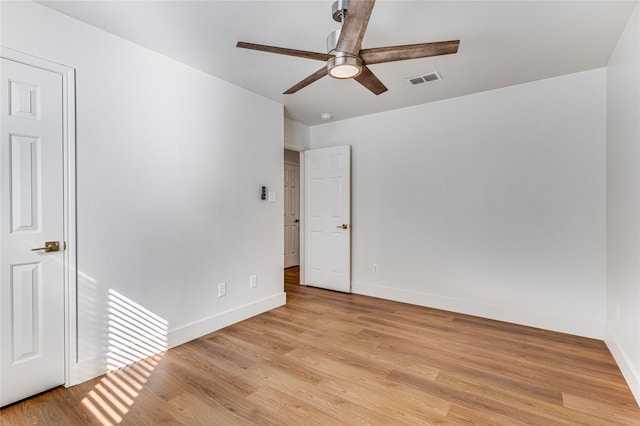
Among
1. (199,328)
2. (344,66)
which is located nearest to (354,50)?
(344,66)

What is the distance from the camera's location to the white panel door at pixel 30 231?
1928mm

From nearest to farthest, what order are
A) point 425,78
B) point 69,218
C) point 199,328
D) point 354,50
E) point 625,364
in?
point 354,50 → point 69,218 → point 625,364 → point 199,328 → point 425,78

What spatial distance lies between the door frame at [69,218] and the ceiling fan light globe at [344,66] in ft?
5.97

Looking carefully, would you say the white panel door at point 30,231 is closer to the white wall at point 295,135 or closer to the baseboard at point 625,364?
the white wall at point 295,135

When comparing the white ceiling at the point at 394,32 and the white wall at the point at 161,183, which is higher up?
the white ceiling at the point at 394,32

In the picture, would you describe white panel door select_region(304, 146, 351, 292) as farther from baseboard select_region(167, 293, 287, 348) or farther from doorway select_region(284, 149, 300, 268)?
doorway select_region(284, 149, 300, 268)

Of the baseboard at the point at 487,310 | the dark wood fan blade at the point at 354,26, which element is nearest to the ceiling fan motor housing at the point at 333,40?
the dark wood fan blade at the point at 354,26

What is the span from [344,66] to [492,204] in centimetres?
252

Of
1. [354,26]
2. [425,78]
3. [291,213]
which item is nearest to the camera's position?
→ [354,26]

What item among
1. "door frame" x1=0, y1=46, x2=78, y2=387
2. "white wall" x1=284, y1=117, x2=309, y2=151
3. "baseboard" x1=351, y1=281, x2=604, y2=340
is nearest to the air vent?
"white wall" x1=284, y1=117, x2=309, y2=151

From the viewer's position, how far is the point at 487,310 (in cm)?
351

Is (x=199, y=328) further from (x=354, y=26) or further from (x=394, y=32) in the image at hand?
(x=394, y=32)

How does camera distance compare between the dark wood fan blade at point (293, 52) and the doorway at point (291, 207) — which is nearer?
the dark wood fan blade at point (293, 52)

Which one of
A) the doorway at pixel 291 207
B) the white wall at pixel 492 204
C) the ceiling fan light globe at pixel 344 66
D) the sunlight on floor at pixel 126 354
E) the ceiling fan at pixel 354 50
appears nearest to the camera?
the ceiling fan at pixel 354 50
